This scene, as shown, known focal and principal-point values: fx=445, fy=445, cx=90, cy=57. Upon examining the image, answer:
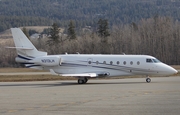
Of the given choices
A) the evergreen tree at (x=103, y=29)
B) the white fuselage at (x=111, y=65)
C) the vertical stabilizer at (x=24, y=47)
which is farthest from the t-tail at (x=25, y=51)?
the evergreen tree at (x=103, y=29)

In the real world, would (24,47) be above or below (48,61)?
above

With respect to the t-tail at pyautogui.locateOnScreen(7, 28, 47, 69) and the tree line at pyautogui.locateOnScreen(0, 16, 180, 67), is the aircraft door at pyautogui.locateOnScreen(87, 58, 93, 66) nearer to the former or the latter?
the t-tail at pyautogui.locateOnScreen(7, 28, 47, 69)

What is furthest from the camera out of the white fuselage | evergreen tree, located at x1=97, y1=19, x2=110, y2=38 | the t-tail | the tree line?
evergreen tree, located at x1=97, y1=19, x2=110, y2=38

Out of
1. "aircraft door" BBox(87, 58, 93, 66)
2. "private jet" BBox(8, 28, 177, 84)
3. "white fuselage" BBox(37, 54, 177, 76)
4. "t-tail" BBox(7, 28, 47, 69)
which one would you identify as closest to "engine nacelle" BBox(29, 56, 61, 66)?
"private jet" BBox(8, 28, 177, 84)

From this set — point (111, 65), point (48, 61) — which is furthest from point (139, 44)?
point (48, 61)

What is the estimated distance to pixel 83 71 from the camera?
122 ft

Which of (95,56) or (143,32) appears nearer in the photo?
(95,56)

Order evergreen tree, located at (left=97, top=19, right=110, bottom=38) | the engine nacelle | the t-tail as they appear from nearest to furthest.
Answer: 1. the engine nacelle
2. the t-tail
3. evergreen tree, located at (left=97, top=19, right=110, bottom=38)

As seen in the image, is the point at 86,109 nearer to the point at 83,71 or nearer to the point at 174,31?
the point at 83,71

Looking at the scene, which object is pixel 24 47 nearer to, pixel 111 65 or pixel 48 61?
pixel 48 61

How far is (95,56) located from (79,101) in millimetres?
16594

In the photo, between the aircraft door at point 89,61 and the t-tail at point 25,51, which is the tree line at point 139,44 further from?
the t-tail at point 25,51

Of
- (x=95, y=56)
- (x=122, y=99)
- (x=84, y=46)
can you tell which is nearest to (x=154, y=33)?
(x=84, y=46)

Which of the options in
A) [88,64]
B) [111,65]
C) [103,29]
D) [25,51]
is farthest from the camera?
[103,29]
